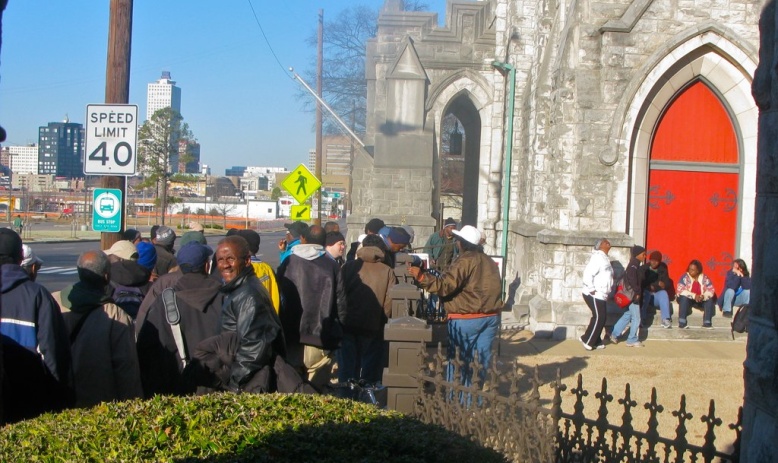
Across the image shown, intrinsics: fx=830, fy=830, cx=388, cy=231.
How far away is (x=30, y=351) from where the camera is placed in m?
4.66

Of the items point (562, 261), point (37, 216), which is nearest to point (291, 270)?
point (562, 261)

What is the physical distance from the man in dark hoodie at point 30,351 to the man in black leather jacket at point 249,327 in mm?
964

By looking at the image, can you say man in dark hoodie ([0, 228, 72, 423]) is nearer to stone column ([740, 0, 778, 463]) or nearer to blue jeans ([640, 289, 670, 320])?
stone column ([740, 0, 778, 463])

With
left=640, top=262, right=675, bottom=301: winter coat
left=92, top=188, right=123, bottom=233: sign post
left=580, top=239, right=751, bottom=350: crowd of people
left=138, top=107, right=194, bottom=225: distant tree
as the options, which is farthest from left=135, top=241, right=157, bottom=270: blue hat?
left=138, top=107, right=194, bottom=225: distant tree

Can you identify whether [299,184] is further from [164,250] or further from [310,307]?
[310,307]

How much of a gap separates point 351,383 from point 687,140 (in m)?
9.49

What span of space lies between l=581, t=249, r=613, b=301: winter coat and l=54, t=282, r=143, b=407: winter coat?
832 centimetres

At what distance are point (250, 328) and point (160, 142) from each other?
3968 centimetres

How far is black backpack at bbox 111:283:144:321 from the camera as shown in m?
6.77

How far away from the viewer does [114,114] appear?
9906 millimetres

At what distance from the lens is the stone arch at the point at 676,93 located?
44.6 feet

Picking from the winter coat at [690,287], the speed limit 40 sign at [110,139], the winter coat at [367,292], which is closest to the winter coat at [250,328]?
the winter coat at [367,292]

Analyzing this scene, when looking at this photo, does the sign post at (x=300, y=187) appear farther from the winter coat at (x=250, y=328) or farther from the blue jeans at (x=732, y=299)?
the winter coat at (x=250, y=328)

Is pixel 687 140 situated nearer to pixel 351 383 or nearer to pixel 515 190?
pixel 515 190
